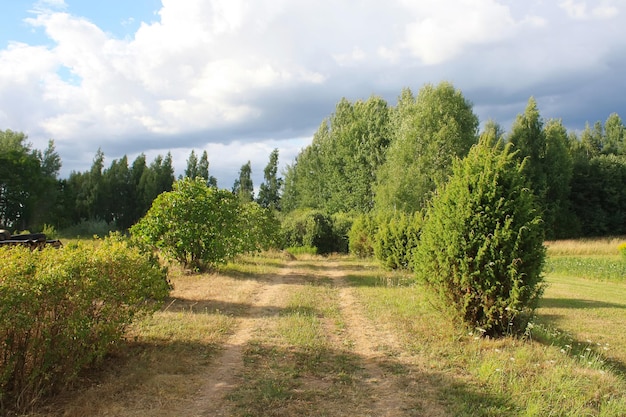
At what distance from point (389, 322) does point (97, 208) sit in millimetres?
46087

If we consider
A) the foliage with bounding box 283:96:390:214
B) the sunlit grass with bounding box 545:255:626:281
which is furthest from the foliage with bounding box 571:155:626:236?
the sunlit grass with bounding box 545:255:626:281

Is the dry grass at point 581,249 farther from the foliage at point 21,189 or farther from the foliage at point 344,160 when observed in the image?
the foliage at point 21,189

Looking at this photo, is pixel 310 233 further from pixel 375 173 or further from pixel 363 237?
pixel 375 173

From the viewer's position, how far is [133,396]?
474 cm

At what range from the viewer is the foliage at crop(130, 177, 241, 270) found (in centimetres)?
1363

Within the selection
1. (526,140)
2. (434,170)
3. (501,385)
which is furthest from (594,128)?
(501,385)

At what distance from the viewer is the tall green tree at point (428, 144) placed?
94.9ft

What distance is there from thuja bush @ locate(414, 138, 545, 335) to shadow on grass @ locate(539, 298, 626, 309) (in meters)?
5.02

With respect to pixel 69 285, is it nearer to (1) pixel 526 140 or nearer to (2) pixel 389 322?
(2) pixel 389 322

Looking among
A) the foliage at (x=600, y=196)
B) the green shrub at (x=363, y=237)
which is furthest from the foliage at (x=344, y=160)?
the foliage at (x=600, y=196)

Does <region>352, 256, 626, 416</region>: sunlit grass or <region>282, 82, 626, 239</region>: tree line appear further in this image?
<region>282, 82, 626, 239</region>: tree line

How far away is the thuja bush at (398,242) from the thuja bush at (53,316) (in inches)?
475

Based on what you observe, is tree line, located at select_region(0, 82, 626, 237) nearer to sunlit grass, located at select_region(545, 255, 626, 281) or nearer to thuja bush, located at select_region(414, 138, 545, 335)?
sunlit grass, located at select_region(545, 255, 626, 281)

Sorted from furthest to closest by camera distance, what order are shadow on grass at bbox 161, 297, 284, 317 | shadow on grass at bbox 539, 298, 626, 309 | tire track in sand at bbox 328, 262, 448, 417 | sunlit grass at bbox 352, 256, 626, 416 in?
1. shadow on grass at bbox 539, 298, 626, 309
2. shadow on grass at bbox 161, 297, 284, 317
3. sunlit grass at bbox 352, 256, 626, 416
4. tire track in sand at bbox 328, 262, 448, 417
